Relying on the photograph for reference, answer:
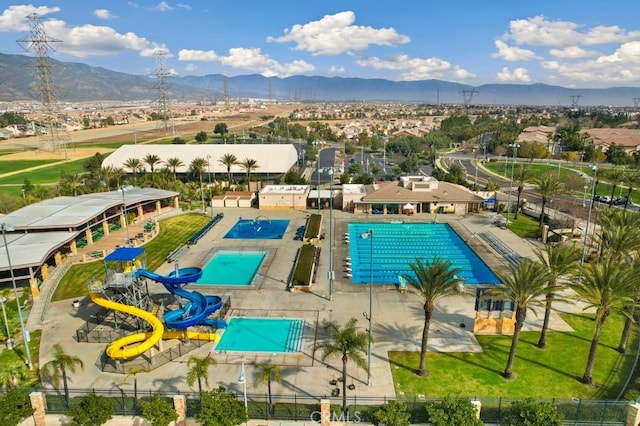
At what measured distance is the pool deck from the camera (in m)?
24.3

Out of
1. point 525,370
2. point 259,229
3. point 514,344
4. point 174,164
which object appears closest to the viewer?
point 514,344

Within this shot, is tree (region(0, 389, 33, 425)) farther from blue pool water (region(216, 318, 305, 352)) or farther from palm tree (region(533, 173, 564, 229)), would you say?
palm tree (region(533, 173, 564, 229))

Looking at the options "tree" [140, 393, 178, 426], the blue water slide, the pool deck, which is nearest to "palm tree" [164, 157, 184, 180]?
the pool deck

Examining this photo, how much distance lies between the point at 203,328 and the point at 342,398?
41.1 feet

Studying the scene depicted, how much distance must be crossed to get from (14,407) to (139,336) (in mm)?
7615

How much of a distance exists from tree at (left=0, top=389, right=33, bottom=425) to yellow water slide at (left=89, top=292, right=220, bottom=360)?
526 centimetres

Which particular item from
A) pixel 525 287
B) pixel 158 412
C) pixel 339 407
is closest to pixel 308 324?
pixel 339 407

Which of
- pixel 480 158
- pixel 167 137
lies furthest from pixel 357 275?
pixel 167 137

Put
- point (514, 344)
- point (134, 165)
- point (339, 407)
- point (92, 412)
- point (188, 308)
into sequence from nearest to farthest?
point (92, 412)
point (339, 407)
point (514, 344)
point (188, 308)
point (134, 165)

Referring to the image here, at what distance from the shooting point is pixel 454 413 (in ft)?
61.1

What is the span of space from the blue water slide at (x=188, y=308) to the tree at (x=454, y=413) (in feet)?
54.4

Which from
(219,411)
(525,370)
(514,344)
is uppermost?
(514,344)

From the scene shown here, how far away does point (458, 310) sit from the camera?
3284 centimetres

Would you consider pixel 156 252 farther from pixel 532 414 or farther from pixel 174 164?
pixel 532 414
